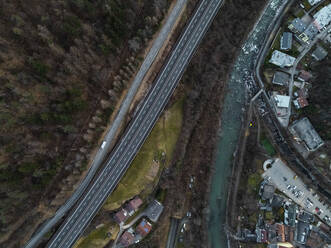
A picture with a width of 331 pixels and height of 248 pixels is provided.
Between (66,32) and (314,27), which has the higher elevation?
(314,27)

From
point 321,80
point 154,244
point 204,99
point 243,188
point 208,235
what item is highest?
point 321,80

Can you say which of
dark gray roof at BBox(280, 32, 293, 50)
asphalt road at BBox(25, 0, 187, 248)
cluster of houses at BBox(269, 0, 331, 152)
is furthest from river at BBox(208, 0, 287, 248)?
asphalt road at BBox(25, 0, 187, 248)

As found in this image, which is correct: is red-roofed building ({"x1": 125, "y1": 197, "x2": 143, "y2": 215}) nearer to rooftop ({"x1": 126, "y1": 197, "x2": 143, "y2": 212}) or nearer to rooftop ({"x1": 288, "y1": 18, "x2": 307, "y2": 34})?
rooftop ({"x1": 126, "y1": 197, "x2": 143, "y2": 212})

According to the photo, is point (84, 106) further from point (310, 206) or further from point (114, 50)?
point (310, 206)

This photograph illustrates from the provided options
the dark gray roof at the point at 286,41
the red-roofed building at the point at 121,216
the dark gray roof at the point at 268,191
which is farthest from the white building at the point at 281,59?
the red-roofed building at the point at 121,216

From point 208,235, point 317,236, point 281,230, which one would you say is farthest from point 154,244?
point 317,236

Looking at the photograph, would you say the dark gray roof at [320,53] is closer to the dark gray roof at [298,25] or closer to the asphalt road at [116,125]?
the dark gray roof at [298,25]

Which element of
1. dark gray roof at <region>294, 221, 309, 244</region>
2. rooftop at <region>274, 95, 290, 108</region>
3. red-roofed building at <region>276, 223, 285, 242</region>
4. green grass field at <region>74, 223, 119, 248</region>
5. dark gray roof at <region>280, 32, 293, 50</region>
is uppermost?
dark gray roof at <region>280, 32, 293, 50</region>
